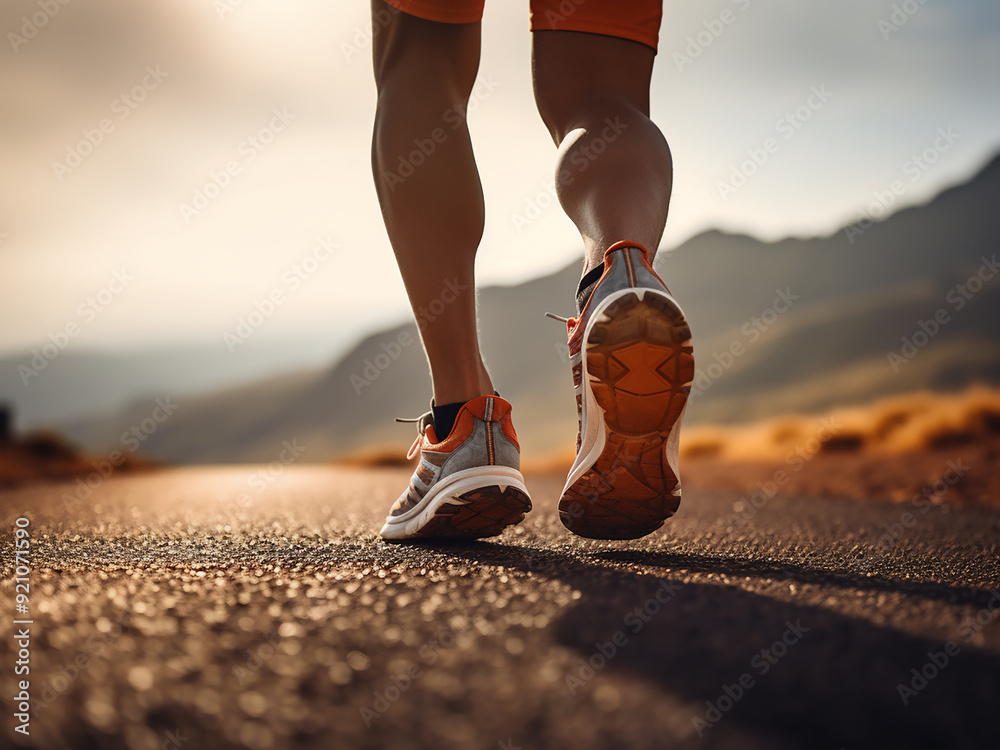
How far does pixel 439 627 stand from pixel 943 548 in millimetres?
1164

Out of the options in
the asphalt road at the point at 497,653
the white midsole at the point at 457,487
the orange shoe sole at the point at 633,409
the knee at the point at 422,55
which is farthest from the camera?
the knee at the point at 422,55

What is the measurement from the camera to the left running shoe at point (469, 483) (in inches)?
44.0

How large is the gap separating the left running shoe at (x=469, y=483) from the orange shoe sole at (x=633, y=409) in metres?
0.14

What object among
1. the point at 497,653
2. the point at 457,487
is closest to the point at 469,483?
the point at 457,487

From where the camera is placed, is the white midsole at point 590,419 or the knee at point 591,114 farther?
the knee at point 591,114

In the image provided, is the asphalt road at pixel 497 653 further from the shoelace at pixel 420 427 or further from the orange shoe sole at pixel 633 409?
the shoelace at pixel 420 427

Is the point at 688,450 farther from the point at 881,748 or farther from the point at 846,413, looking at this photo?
the point at 881,748

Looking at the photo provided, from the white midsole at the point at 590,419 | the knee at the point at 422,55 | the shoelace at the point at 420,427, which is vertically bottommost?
the shoelace at the point at 420,427

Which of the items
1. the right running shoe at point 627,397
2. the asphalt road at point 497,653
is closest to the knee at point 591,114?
the right running shoe at point 627,397

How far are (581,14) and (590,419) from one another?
0.75 m

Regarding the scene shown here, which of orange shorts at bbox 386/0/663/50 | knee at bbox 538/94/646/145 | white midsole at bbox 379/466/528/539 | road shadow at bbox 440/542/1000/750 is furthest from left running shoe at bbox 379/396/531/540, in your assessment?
orange shorts at bbox 386/0/663/50

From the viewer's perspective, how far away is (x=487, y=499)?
1112mm

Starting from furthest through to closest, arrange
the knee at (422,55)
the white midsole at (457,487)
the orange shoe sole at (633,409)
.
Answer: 1. the knee at (422,55)
2. the white midsole at (457,487)
3. the orange shoe sole at (633,409)

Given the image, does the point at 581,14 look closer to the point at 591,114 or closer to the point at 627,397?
the point at 591,114
